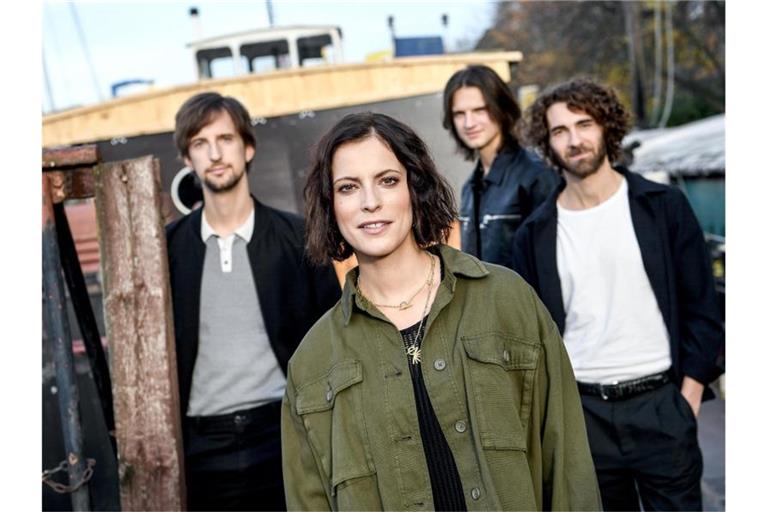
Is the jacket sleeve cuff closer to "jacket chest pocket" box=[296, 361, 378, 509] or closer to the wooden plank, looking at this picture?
"jacket chest pocket" box=[296, 361, 378, 509]

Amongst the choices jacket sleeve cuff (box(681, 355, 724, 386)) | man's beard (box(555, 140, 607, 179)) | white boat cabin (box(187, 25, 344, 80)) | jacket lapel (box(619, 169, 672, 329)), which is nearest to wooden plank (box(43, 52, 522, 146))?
white boat cabin (box(187, 25, 344, 80))

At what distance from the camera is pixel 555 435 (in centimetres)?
218

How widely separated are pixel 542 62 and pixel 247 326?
37.4 meters

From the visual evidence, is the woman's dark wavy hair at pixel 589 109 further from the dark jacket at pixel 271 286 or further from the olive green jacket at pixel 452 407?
the olive green jacket at pixel 452 407

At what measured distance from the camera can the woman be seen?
82.7 inches

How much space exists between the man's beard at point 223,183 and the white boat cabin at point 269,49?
6489mm

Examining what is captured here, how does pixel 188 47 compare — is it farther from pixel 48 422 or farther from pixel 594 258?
pixel 594 258

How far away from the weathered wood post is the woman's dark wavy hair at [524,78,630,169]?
63.6 inches

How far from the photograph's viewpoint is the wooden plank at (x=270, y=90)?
7930 mm

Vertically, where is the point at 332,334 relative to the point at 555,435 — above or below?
above

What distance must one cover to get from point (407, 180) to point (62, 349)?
185 cm

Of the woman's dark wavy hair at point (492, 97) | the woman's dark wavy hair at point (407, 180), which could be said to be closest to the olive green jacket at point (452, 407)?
the woman's dark wavy hair at point (407, 180)

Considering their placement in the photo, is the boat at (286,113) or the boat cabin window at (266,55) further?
the boat cabin window at (266,55)

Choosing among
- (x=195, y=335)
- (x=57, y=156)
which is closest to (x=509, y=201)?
(x=195, y=335)
